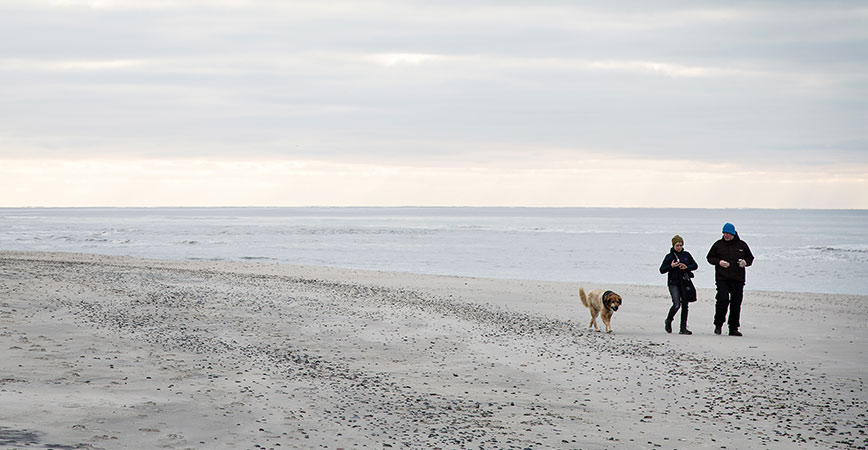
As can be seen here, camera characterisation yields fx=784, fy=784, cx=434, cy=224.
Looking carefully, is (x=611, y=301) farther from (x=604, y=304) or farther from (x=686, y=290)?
(x=686, y=290)

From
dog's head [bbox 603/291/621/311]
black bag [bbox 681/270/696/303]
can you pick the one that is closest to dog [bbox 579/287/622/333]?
dog's head [bbox 603/291/621/311]

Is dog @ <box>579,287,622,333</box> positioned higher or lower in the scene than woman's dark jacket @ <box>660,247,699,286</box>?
lower

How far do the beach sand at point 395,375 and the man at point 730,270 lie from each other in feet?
2.25

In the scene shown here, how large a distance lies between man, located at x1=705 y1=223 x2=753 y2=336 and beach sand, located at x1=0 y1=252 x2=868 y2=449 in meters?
0.69

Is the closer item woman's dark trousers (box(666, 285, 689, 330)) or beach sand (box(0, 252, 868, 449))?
beach sand (box(0, 252, 868, 449))

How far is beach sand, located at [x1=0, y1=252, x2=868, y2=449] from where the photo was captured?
787 centimetres

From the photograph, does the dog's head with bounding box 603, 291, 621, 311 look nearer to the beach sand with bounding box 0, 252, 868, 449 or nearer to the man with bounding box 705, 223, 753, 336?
the beach sand with bounding box 0, 252, 868, 449

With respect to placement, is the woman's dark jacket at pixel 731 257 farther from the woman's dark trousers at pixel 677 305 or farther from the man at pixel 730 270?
the woman's dark trousers at pixel 677 305

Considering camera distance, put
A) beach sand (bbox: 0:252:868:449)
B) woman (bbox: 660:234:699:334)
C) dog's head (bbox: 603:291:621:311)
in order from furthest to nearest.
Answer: woman (bbox: 660:234:699:334), dog's head (bbox: 603:291:621:311), beach sand (bbox: 0:252:868:449)

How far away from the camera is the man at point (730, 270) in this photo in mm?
15797

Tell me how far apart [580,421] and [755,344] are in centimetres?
740

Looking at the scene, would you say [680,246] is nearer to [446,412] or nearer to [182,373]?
[446,412]

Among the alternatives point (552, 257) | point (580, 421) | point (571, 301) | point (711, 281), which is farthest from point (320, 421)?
point (552, 257)

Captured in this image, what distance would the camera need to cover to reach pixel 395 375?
36.1 feet
